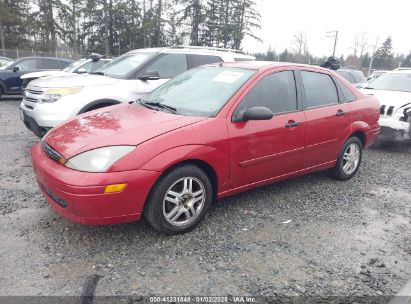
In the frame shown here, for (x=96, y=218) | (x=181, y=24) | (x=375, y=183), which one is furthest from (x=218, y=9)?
(x=96, y=218)

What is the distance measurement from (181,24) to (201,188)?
3486cm

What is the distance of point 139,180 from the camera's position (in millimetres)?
2922

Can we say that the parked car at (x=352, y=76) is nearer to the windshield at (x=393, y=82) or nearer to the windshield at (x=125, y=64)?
the windshield at (x=393, y=82)

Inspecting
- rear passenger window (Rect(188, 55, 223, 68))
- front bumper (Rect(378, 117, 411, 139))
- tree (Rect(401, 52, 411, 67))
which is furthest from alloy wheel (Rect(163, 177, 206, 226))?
tree (Rect(401, 52, 411, 67))

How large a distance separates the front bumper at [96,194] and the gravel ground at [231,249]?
35cm

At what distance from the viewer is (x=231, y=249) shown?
319cm

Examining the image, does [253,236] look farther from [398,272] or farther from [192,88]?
[192,88]

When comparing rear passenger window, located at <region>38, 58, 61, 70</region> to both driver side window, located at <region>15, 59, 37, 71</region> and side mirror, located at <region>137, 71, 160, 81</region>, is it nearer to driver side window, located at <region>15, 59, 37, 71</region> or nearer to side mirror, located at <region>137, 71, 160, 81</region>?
driver side window, located at <region>15, 59, 37, 71</region>

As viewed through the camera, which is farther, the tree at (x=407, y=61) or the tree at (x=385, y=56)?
the tree at (x=407, y=61)

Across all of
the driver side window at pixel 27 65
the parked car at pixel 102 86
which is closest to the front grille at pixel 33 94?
the parked car at pixel 102 86

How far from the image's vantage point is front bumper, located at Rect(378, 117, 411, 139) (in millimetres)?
6949

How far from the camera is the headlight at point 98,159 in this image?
113 inches

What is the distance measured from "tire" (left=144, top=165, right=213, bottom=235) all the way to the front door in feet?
1.38

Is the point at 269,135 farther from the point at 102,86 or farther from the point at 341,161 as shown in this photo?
the point at 102,86
